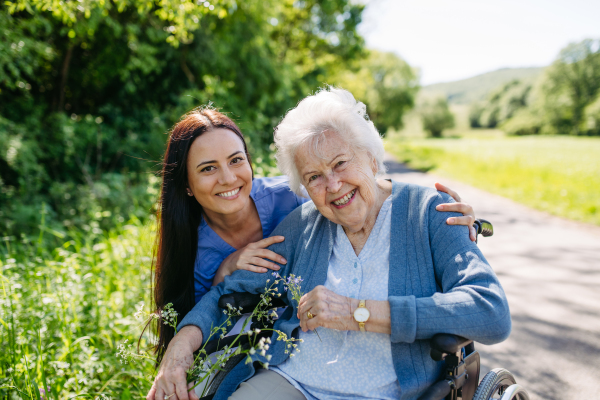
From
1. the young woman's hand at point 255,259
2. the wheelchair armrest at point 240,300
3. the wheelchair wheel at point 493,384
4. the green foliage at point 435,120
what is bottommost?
the wheelchair wheel at point 493,384

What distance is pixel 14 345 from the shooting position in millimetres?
1983

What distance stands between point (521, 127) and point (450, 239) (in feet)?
202

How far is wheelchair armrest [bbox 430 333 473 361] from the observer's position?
1309mm

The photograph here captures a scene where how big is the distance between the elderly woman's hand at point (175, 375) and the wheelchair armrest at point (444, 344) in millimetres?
995

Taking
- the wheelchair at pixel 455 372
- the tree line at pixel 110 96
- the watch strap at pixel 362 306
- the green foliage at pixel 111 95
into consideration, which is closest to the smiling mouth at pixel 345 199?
the watch strap at pixel 362 306

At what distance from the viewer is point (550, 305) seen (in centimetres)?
363

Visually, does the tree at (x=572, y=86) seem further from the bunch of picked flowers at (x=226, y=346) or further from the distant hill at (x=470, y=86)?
the distant hill at (x=470, y=86)

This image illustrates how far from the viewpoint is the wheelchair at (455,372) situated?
1.35 metres

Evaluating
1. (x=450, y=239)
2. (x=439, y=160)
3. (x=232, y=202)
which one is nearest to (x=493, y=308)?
(x=450, y=239)

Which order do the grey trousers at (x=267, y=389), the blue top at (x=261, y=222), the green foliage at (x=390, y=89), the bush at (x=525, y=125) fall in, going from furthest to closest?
Answer: the bush at (x=525, y=125) < the green foliage at (x=390, y=89) < the blue top at (x=261, y=222) < the grey trousers at (x=267, y=389)

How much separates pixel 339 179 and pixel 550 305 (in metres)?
3.11

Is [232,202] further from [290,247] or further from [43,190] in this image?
[43,190]

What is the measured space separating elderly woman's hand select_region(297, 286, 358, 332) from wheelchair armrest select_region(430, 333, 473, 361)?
29cm

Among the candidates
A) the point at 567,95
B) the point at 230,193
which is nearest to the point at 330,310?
the point at 230,193
